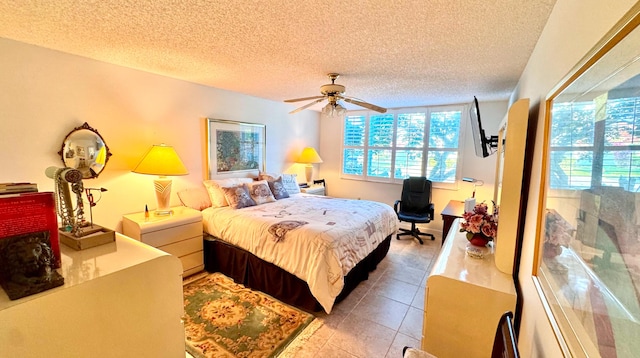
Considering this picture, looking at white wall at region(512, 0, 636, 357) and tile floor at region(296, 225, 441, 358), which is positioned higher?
white wall at region(512, 0, 636, 357)

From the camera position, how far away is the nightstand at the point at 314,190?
16.2ft

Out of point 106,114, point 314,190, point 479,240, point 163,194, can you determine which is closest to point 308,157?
point 314,190

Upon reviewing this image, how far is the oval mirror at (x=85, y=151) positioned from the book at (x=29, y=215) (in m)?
2.02

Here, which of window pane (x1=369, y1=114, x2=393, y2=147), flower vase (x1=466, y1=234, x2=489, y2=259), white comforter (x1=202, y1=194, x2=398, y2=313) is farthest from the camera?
window pane (x1=369, y1=114, x2=393, y2=147)

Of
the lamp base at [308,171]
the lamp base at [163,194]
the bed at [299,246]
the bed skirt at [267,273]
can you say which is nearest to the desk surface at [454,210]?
the bed at [299,246]

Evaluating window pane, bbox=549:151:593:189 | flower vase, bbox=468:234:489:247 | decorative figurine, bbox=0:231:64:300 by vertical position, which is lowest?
flower vase, bbox=468:234:489:247

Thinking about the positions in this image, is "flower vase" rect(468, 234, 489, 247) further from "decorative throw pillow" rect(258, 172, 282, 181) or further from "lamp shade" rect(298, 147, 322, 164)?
"lamp shade" rect(298, 147, 322, 164)

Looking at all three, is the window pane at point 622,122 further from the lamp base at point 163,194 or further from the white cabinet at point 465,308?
the lamp base at point 163,194

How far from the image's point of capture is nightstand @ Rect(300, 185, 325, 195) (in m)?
4.93

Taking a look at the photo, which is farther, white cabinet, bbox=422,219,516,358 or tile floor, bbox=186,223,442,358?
tile floor, bbox=186,223,442,358

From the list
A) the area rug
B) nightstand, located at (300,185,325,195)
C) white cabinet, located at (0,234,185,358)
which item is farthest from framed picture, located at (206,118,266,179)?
white cabinet, located at (0,234,185,358)

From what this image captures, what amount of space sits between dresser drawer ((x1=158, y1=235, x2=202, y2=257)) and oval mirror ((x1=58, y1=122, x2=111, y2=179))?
1015 mm

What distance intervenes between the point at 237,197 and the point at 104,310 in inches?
99.2

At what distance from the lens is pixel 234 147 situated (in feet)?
13.0
